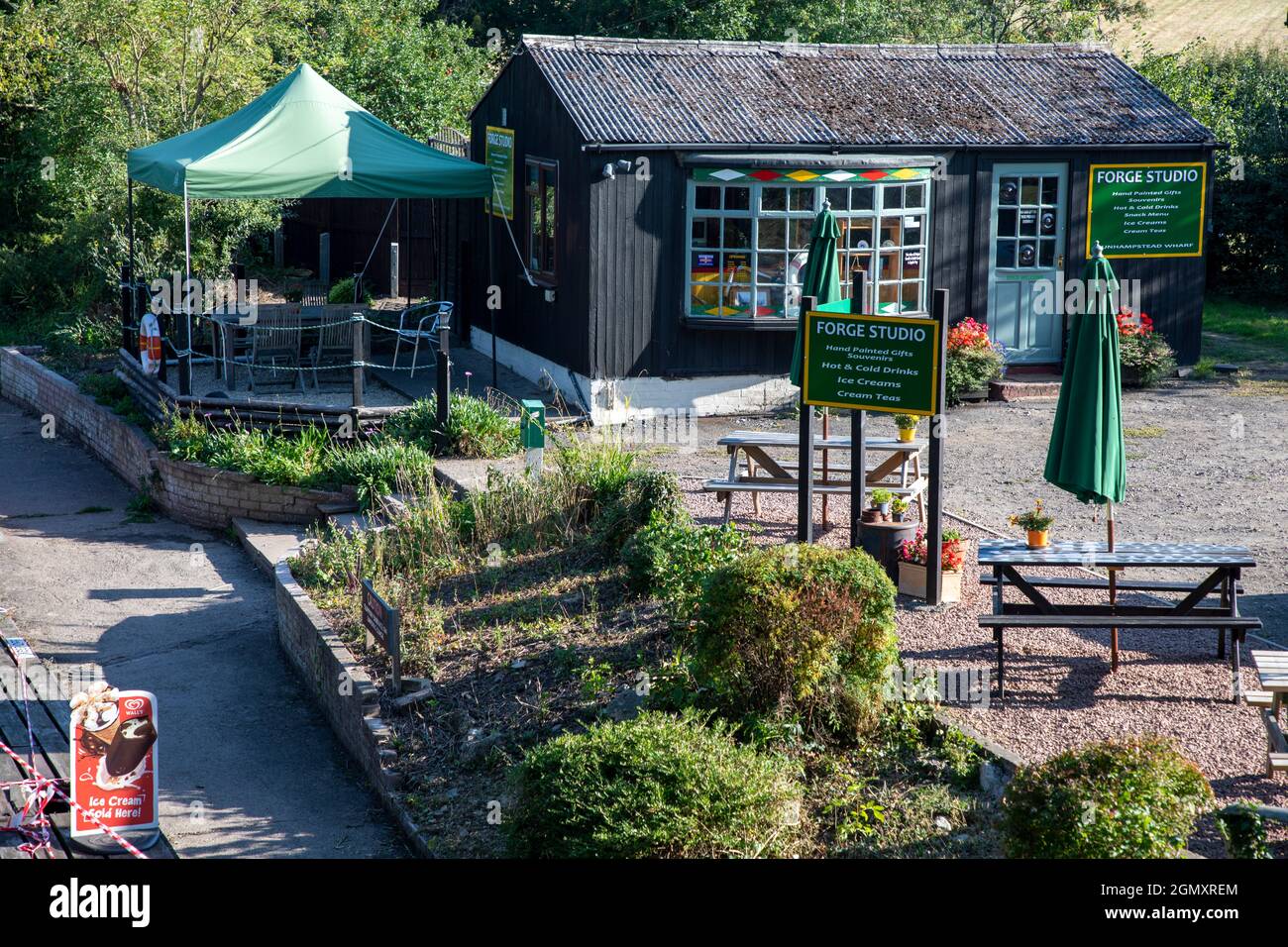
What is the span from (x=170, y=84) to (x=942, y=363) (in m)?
16.9

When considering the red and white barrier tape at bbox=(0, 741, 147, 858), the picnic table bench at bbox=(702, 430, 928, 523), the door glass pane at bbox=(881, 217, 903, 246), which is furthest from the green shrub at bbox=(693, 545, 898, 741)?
the door glass pane at bbox=(881, 217, 903, 246)

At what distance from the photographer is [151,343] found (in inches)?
663

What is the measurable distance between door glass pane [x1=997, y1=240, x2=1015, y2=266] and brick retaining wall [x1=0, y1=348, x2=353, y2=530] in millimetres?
8489

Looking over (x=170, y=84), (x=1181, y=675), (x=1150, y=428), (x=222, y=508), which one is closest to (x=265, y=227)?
(x=170, y=84)

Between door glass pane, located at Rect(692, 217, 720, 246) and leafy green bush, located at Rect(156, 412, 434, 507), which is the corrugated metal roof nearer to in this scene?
door glass pane, located at Rect(692, 217, 720, 246)

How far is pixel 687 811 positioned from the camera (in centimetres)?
673

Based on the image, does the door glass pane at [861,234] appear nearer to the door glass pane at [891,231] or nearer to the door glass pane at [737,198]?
the door glass pane at [891,231]

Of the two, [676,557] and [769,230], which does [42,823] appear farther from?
[769,230]

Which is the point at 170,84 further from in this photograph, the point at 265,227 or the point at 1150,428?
the point at 1150,428

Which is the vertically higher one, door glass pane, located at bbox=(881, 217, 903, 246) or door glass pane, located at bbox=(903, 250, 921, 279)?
door glass pane, located at bbox=(881, 217, 903, 246)

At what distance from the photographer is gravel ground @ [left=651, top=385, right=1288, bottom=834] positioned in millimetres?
8109

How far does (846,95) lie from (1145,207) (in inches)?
151

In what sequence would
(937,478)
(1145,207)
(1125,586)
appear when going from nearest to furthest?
(1125,586)
(937,478)
(1145,207)

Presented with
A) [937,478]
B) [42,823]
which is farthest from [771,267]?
[42,823]
